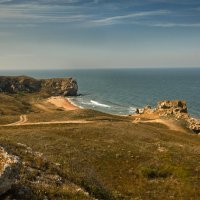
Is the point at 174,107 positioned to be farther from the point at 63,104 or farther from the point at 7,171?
the point at 7,171

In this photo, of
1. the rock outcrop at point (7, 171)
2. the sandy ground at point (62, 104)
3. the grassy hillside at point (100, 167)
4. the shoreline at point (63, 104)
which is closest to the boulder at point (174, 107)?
Answer: the shoreline at point (63, 104)

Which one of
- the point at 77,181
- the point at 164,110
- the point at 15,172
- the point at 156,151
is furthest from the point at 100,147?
the point at 164,110

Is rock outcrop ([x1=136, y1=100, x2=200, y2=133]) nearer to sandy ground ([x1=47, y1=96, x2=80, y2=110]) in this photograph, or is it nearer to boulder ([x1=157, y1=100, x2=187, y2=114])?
boulder ([x1=157, y1=100, x2=187, y2=114])

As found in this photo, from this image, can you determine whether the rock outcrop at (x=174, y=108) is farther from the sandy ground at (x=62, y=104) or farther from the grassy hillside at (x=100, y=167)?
the grassy hillside at (x=100, y=167)

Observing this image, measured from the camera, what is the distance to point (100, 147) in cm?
4391

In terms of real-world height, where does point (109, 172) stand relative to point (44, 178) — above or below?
below

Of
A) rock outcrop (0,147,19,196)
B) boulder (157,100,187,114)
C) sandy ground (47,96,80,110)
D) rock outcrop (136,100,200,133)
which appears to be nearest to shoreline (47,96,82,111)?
sandy ground (47,96,80,110)

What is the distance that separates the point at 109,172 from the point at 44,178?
17.9 m

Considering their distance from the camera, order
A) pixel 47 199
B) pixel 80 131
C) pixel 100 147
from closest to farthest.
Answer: pixel 47 199 < pixel 100 147 < pixel 80 131

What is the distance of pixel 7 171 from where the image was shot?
16219 mm

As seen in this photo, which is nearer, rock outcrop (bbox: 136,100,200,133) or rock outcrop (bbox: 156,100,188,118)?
rock outcrop (bbox: 136,100,200,133)

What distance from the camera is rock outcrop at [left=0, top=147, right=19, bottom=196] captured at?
51.2 ft

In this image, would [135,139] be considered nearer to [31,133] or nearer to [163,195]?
[31,133]

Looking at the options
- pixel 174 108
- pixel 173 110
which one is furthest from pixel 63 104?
pixel 173 110
